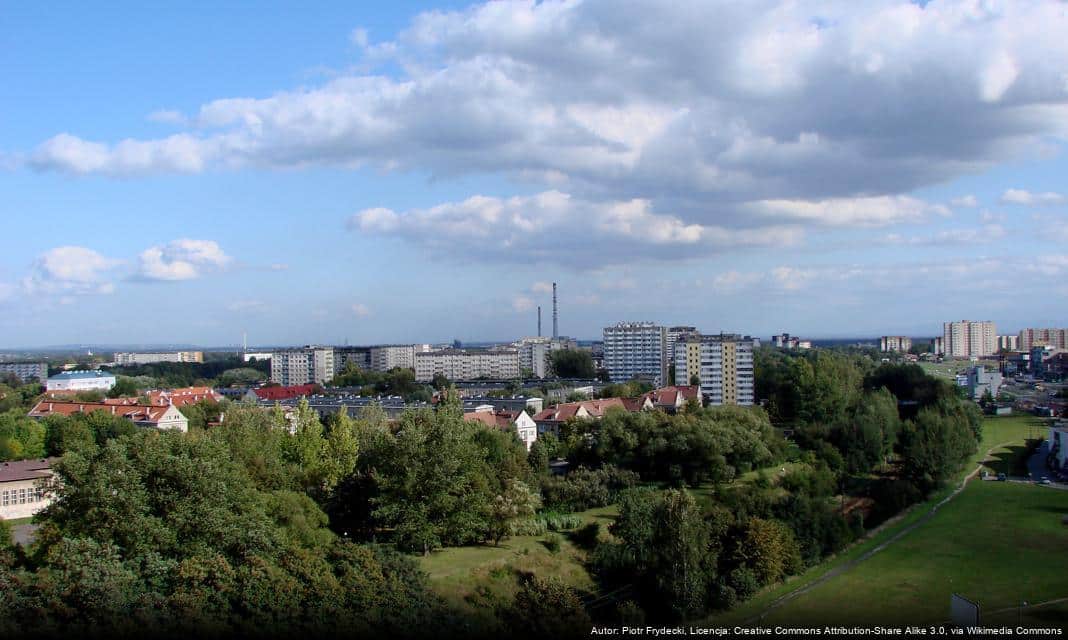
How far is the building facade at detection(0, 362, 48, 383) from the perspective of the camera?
86875mm

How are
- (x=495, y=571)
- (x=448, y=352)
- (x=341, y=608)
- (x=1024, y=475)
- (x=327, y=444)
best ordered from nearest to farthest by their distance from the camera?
(x=341, y=608) → (x=495, y=571) → (x=327, y=444) → (x=1024, y=475) → (x=448, y=352)

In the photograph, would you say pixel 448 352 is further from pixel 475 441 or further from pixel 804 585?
pixel 804 585

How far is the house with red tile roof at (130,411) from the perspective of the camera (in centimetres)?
3319

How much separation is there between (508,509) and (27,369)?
9308 cm

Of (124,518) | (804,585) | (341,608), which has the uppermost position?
(124,518)

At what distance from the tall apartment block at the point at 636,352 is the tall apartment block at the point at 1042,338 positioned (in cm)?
5677

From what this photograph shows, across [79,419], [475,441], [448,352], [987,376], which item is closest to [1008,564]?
[475,441]

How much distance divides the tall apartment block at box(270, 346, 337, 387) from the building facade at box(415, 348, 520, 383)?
31.7 ft

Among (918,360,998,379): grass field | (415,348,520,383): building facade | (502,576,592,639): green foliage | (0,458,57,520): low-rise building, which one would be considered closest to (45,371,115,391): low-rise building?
(415,348,520,383): building facade

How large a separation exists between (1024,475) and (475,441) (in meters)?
21.0

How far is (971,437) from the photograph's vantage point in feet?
100

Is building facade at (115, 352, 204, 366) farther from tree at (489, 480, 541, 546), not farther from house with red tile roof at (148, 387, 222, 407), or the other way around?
tree at (489, 480, 541, 546)

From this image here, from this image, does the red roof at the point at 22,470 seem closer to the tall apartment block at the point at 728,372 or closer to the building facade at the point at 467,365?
the tall apartment block at the point at 728,372

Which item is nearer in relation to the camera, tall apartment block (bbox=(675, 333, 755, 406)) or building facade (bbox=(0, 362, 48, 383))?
tall apartment block (bbox=(675, 333, 755, 406))
